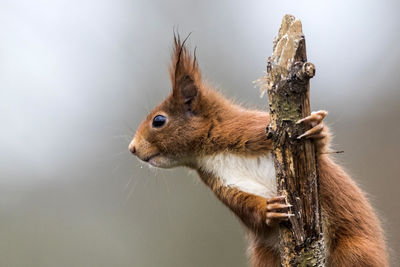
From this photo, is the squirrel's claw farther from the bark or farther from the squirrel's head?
the squirrel's head

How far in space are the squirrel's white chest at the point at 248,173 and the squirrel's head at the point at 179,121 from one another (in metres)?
0.28

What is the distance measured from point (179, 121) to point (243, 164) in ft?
2.00

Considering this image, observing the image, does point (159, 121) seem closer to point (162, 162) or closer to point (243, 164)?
point (162, 162)

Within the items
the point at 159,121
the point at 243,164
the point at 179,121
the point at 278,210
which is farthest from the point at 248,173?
the point at 159,121

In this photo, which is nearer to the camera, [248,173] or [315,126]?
[315,126]

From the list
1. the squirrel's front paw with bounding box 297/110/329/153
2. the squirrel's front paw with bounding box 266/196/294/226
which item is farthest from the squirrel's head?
the squirrel's front paw with bounding box 297/110/329/153

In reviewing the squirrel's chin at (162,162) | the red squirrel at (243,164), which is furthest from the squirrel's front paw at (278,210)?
the squirrel's chin at (162,162)

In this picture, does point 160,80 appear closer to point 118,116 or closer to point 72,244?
point 118,116

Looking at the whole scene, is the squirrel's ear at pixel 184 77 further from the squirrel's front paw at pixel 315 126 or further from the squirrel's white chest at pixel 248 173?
the squirrel's front paw at pixel 315 126

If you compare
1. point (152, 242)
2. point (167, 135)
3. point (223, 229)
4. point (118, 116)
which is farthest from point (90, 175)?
point (167, 135)

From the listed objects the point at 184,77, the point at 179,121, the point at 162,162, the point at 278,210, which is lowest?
the point at 278,210

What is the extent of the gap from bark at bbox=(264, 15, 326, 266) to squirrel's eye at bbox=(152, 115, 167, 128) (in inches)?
46.3

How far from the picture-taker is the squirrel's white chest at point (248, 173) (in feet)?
9.08

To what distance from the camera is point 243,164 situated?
2.83 metres
